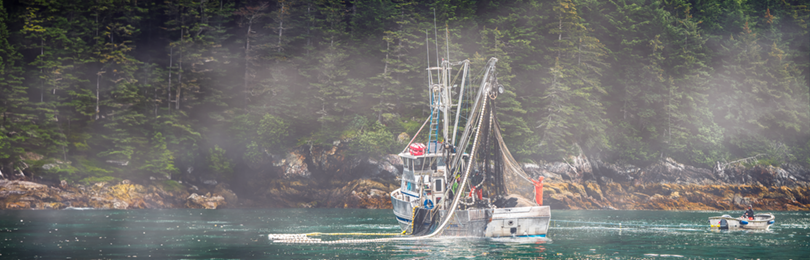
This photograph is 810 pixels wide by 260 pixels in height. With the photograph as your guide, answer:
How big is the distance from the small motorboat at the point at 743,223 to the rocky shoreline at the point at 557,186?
27.3 meters

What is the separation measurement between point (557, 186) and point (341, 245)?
49552 millimetres

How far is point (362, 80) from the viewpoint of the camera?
95812 mm

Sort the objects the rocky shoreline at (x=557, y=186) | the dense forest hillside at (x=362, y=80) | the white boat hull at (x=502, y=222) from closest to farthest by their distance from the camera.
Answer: the white boat hull at (x=502, y=222) < the rocky shoreline at (x=557, y=186) < the dense forest hillside at (x=362, y=80)

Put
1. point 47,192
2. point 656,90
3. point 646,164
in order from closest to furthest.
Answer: point 47,192
point 646,164
point 656,90

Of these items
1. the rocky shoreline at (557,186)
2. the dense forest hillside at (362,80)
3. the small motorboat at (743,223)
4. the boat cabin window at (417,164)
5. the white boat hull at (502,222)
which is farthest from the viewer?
the dense forest hillside at (362,80)

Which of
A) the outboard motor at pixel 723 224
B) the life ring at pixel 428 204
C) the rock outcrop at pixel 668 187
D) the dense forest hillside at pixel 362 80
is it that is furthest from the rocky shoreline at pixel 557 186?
the life ring at pixel 428 204

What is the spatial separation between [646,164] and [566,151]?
12866mm

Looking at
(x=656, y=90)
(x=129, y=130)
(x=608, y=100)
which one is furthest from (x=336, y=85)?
(x=656, y=90)

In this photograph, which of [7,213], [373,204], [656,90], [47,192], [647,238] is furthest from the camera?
[656,90]

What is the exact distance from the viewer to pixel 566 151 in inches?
3445

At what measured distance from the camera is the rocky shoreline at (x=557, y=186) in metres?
82.9

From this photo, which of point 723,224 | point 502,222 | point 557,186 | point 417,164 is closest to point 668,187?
point 557,186

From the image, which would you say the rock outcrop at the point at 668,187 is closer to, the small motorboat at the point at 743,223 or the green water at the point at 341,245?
the green water at the point at 341,245

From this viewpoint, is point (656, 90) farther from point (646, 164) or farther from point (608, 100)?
point (646, 164)
